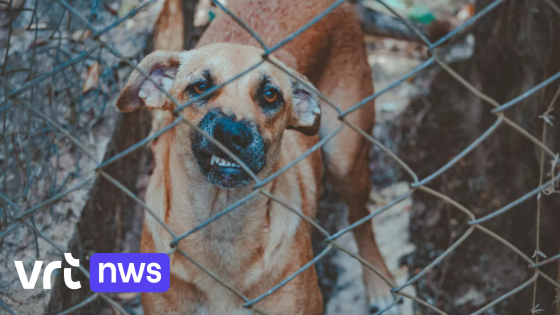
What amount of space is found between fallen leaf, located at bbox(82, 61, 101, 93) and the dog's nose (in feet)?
6.35

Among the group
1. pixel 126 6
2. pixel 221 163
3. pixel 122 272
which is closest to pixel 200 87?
pixel 221 163

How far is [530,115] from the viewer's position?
10.7 ft

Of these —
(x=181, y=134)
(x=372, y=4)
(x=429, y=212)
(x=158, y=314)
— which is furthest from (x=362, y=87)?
(x=372, y=4)

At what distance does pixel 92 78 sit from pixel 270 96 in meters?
1.77

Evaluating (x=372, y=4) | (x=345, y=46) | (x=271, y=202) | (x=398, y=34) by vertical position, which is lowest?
(x=271, y=202)

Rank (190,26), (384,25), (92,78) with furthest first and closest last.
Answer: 1. (190,26)
2. (384,25)
3. (92,78)

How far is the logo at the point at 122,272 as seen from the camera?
2082 mm

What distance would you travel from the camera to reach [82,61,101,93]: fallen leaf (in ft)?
12.4

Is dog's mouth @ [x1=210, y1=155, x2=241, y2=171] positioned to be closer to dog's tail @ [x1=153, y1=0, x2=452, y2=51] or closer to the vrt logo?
the vrt logo

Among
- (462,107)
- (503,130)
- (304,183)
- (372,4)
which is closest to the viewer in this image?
(304,183)

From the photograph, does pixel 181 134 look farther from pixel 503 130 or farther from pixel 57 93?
pixel 503 130

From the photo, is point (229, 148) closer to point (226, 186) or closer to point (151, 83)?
point (226, 186)

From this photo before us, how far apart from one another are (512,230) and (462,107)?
154 cm

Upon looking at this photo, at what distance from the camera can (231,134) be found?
2.14 metres
